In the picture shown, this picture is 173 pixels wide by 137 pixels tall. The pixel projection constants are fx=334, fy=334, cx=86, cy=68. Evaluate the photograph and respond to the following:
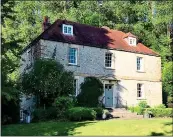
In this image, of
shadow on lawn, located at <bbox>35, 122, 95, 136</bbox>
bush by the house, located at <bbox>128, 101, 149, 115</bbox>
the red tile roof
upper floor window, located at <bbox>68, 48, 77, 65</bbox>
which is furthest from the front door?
shadow on lawn, located at <bbox>35, 122, 95, 136</bbox>

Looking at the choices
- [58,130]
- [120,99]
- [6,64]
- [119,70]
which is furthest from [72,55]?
[58,130]

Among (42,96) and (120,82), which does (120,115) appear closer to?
(120,82)

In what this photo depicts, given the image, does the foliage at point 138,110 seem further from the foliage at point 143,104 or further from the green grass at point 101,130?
the green grass at point 101,130

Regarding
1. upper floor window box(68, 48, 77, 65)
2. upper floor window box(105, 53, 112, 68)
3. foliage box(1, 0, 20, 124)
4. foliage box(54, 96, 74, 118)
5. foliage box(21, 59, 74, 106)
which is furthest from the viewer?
upper floor window box(105, 53, 112, 68)

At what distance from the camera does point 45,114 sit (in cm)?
2422

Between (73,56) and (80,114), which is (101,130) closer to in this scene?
(80,114)

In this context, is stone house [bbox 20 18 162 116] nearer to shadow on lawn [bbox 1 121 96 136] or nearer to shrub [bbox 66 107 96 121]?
shrub [bbox 66 107 96 121]

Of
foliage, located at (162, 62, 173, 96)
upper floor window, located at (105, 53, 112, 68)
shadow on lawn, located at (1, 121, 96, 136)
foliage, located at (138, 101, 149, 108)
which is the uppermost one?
upper floor window, located at (105, 53, 112, 68)

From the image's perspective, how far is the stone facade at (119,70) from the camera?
30.5 meters

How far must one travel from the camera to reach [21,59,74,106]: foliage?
2547 centimetres

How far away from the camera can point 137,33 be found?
133 feet

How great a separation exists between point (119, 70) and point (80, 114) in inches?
436

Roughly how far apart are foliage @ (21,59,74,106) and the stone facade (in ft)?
11.8

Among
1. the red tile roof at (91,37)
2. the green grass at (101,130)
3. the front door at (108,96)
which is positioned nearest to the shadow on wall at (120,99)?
the front door at (108,96)
